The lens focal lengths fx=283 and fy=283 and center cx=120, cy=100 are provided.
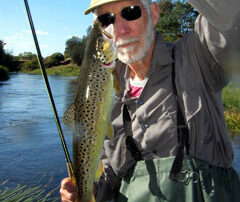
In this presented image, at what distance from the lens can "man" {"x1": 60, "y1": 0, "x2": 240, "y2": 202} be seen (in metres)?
1.94

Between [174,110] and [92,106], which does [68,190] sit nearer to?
[92,106]

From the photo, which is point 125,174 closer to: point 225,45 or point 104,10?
point 225,45

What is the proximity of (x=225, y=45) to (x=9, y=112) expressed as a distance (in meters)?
17.1

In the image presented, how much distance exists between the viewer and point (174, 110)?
2.12 meters

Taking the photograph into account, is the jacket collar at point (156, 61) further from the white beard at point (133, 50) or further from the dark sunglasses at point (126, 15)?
the dark sunglasses at point (126, 15)

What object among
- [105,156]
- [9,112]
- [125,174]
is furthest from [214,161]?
[9,112]

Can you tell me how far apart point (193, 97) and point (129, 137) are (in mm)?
616

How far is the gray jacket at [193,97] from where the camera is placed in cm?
193

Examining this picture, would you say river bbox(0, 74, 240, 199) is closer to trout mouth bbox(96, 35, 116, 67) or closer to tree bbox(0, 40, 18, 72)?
trout mouth bbox(96, 35, 116, 67)

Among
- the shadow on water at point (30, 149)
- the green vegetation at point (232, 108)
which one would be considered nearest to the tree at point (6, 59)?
the shadow on water at point (30, 149)

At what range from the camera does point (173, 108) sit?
2133mm

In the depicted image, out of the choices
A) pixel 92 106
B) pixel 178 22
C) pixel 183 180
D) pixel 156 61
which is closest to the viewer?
pixel 92 106

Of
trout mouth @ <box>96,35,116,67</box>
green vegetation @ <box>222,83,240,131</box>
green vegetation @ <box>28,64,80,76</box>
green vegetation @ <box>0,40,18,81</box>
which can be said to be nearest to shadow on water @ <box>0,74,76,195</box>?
trout mouth @ <box>96,35,116,67</box>

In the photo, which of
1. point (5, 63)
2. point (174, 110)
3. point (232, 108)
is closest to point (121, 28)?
point (174, 110)
